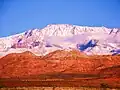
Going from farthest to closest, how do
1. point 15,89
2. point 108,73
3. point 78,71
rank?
point 78,71 → point 108,73 → point 15,89

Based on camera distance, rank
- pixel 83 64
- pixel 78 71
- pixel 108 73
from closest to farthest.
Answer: pixel 108 73 → pixel 78 71 → pixel 83 64

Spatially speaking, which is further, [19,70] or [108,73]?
[19,70]

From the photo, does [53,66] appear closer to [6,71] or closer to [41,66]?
[41,66]

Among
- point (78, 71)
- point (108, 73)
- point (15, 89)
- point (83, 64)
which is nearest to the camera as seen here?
point (15, 89)

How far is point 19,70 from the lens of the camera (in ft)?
542

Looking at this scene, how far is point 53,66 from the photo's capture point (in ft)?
560

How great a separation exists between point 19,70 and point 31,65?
7.60 metres

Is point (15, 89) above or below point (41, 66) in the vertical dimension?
below

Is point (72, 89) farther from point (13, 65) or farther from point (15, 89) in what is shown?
point (13, 65)

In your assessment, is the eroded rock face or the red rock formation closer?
the red rock formation

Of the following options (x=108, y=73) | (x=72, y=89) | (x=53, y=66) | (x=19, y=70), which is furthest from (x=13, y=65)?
(x=72, y=89)

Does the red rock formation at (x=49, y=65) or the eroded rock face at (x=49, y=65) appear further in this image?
the eroded rock face at (x=49, y=65)

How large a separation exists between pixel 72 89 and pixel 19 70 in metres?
82.4

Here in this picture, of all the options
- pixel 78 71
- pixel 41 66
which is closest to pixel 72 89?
pixel 78 71
